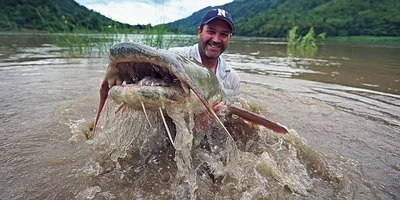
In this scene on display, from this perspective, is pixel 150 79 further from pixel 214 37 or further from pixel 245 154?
pixel 214 37

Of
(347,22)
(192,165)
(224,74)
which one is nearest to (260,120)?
(192,165)

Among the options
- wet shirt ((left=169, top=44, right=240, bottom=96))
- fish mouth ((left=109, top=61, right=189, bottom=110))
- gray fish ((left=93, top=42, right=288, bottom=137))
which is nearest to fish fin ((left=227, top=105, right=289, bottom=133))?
gray fish ((left=93, top=42, right=288, bottom=137))

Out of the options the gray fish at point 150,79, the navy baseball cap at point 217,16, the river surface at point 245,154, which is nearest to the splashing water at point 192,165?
the river surface at point 245,154

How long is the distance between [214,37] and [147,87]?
1816 millimetres

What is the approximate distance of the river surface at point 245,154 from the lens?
1.98 meters

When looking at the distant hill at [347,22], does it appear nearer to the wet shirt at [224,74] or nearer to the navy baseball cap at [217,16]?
the wet shirt at [224,74]

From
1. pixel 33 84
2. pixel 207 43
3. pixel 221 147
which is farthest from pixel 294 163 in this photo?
pixel 33 84

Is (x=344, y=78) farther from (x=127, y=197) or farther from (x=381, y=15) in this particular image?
(x=381, y=15)

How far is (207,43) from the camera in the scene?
3295 mm

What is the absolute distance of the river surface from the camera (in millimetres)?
1983

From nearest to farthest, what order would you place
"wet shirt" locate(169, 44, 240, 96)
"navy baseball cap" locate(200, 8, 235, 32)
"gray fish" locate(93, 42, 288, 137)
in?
"gray fish" locate(93, 42, 288, 137) < "navy baseball cap" locate(200, 8, 235, 32) < "wet shirt" locate(169, 44, 240, 96)

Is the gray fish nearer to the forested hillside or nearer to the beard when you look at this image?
the beard

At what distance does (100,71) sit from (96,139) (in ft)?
15.3

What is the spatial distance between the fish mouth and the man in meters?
1.41
